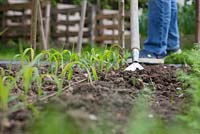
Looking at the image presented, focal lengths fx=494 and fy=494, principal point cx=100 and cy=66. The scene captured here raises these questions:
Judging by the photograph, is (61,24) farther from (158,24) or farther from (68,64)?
(68,64)

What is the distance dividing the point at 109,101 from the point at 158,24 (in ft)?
7.62

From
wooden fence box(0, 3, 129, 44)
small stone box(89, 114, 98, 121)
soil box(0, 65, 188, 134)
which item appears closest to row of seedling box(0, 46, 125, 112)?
soil box(0, 65, 188, 134)

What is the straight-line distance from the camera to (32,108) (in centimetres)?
149

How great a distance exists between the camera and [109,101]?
167 cm

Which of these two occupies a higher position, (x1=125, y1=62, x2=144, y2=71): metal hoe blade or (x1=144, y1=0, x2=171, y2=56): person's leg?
(x1=144, y1=0, x2=171, y2=56): person's leg

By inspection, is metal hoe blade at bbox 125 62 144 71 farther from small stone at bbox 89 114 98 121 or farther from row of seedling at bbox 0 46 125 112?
small stone at bbox 89 114 98 121

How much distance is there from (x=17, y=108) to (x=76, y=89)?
1.67 feet

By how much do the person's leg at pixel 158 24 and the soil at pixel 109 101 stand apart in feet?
3.84

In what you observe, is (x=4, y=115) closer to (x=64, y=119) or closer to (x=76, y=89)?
(x=64, y=119)

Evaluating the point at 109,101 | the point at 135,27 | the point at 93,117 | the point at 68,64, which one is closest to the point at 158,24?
the point at 135,27

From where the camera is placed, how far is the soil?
55.1 inches

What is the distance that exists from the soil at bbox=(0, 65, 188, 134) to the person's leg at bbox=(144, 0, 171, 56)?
1.17m

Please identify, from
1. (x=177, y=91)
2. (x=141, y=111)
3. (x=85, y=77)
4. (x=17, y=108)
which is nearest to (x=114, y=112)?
(x=141, y=111)

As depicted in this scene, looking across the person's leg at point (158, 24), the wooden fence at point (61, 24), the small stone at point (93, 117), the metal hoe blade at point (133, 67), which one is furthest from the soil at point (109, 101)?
the wooden fence at point (61, 24)
